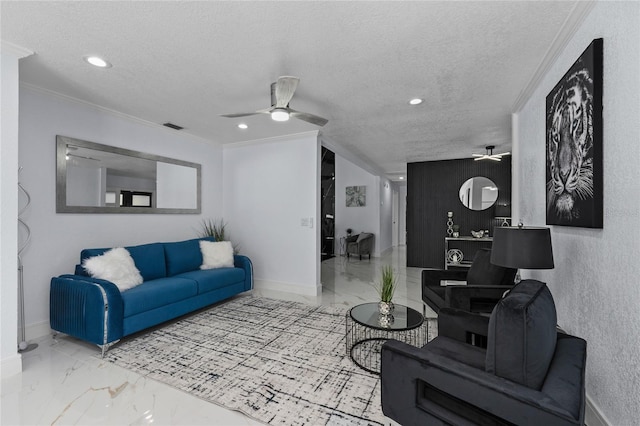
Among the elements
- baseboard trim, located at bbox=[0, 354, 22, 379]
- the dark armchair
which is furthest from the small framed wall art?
baseboard trim, located at bbox=[0, 354, 22, 379]

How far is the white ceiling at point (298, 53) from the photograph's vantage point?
1825 millimetres

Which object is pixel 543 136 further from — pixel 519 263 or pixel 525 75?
pixel 519 263

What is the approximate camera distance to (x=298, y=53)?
2275 mm

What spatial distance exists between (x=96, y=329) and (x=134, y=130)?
2.54m

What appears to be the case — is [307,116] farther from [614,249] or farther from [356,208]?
[356,208]

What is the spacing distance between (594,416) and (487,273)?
1.50 m

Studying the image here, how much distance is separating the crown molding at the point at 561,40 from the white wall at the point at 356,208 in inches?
244

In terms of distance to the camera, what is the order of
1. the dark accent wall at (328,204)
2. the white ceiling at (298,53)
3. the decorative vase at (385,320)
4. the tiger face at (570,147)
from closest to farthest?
the tiger face at (570,147) → the white ceiling at (298,53) → the decorative vase at (385,320) → the dark accent wall at (328,204)

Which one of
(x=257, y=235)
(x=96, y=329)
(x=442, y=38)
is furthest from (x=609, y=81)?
(x=257, y=235)

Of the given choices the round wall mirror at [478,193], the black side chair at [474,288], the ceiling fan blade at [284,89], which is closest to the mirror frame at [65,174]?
the ceiling fan blade at [284,89]

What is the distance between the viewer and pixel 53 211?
3135 millimetres

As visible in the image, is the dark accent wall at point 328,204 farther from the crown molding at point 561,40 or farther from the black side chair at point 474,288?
the crown molding at point 561,40

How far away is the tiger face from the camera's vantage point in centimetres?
172

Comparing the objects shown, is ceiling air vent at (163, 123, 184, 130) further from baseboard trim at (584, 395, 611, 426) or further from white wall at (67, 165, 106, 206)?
baseboard trim at (584, 395, 611, 426)
